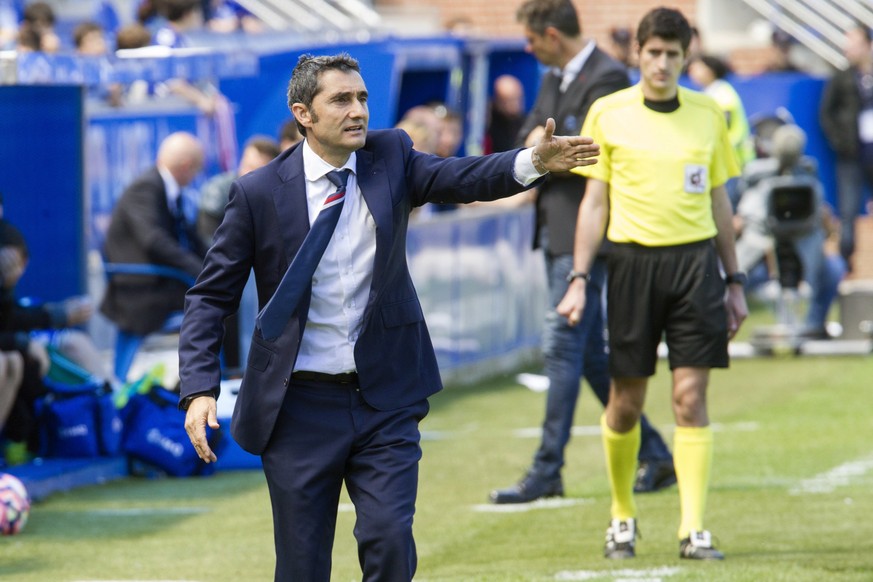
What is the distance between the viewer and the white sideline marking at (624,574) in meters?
6.46

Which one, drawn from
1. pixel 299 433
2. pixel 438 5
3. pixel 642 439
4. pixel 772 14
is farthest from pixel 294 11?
pixel 299 433

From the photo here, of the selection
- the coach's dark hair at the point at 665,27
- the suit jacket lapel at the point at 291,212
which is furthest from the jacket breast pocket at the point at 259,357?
the coach's dark hair at the point at 665,27

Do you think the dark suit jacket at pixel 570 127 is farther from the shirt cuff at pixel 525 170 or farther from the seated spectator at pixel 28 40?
the seated spectator at pixel 28 40

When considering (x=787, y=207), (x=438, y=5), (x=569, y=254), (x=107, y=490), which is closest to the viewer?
(x=569, y=254)

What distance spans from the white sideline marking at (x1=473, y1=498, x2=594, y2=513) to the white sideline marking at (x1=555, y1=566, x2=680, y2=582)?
1.54 m

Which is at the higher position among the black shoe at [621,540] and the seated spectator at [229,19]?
the seated spectator at [229,19]

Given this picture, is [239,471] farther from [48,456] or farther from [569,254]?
[569,254]

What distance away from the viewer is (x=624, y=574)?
6566 millimetres

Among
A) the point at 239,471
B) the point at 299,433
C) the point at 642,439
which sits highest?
the point at 299,433

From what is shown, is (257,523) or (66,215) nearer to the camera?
(257,523)

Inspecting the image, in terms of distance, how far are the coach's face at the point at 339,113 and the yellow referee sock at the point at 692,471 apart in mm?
2409

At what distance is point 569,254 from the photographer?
816 centimetres

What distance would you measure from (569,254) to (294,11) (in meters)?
14.6

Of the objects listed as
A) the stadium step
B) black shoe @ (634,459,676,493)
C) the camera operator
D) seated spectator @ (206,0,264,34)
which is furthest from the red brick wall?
black shoe @ (634,459,676,493)
